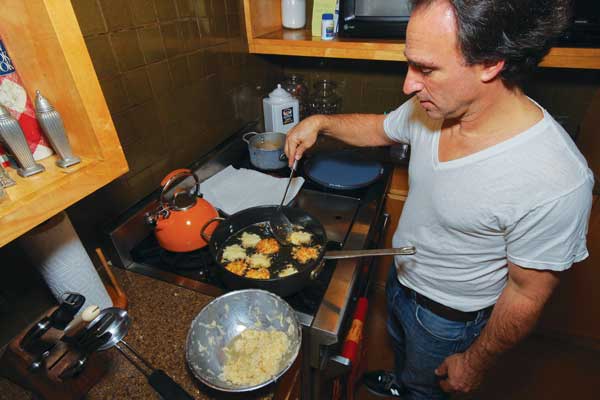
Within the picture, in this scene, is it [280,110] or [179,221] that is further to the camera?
[280,110]

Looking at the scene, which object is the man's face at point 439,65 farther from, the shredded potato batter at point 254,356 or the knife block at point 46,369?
the knife block at point 46,369

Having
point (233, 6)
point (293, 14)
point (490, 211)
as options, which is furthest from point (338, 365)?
point (293, 14)

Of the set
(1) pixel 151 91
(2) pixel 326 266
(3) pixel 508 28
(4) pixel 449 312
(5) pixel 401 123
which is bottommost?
(4) pixel 449 312

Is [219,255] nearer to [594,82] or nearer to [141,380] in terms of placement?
[141,380]

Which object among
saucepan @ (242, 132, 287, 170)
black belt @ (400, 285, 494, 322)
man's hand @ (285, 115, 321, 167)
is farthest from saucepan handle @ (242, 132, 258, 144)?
black belt @ (400, 285, 494, 322)

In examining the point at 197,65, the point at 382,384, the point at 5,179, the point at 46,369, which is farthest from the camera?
the point at 382,384

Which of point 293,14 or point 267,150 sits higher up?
point 293,14

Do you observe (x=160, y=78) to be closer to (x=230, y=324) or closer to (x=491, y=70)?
(x=230, y=324)

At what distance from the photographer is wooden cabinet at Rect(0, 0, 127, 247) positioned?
44 cm

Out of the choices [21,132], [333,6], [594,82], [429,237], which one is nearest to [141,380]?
[21,132]

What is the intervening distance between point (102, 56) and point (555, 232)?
120 centimetres

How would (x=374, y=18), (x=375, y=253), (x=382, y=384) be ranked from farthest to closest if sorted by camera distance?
1. (x=382, y=384)
2. (x=374, y=18)
3. (x=375, y=253)

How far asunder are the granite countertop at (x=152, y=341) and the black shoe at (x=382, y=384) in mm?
1198

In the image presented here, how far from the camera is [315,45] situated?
146cm
